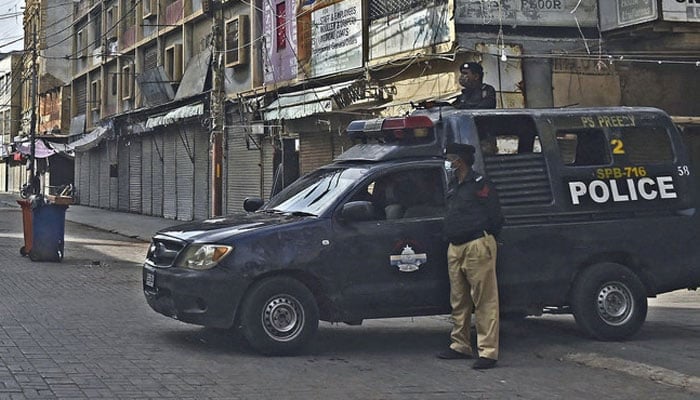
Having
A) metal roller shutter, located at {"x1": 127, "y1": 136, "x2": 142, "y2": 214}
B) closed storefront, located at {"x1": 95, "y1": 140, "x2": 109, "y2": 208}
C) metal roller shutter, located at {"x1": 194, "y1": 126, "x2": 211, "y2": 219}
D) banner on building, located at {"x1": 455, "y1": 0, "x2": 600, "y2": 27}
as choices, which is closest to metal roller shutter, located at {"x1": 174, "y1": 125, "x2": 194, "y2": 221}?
metal roller shutter, located at {"x1": 194, "y1": 126, "x2": 211, "y2": 219}

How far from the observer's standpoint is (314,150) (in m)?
21.3

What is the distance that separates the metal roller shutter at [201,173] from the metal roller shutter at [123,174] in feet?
32.2

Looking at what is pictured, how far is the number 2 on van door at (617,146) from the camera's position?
8.76 metres

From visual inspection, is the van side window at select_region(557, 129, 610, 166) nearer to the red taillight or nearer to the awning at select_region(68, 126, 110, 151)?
the red taillight

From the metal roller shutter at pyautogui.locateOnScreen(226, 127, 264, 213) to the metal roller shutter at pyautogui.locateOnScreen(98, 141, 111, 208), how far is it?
16.6 meters

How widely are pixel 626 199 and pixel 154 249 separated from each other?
4.71 metres

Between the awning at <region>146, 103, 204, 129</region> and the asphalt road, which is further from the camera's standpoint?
the awning at <region>146, 103, 204, 129</region>

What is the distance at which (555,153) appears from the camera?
28.3 feet

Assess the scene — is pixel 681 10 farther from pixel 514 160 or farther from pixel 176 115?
pixel 176 115

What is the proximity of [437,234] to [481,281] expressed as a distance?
76 cm

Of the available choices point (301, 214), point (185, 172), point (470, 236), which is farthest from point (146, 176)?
point (470, 236)

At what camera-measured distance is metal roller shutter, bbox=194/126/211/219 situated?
27844 millimetres

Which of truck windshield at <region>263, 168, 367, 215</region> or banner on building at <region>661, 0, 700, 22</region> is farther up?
banner on building at <region>661, 0, 700, 22</region>

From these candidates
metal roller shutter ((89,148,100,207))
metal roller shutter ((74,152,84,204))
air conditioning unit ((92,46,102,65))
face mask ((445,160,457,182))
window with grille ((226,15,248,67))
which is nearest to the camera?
face mask ((445,160,457,182))
